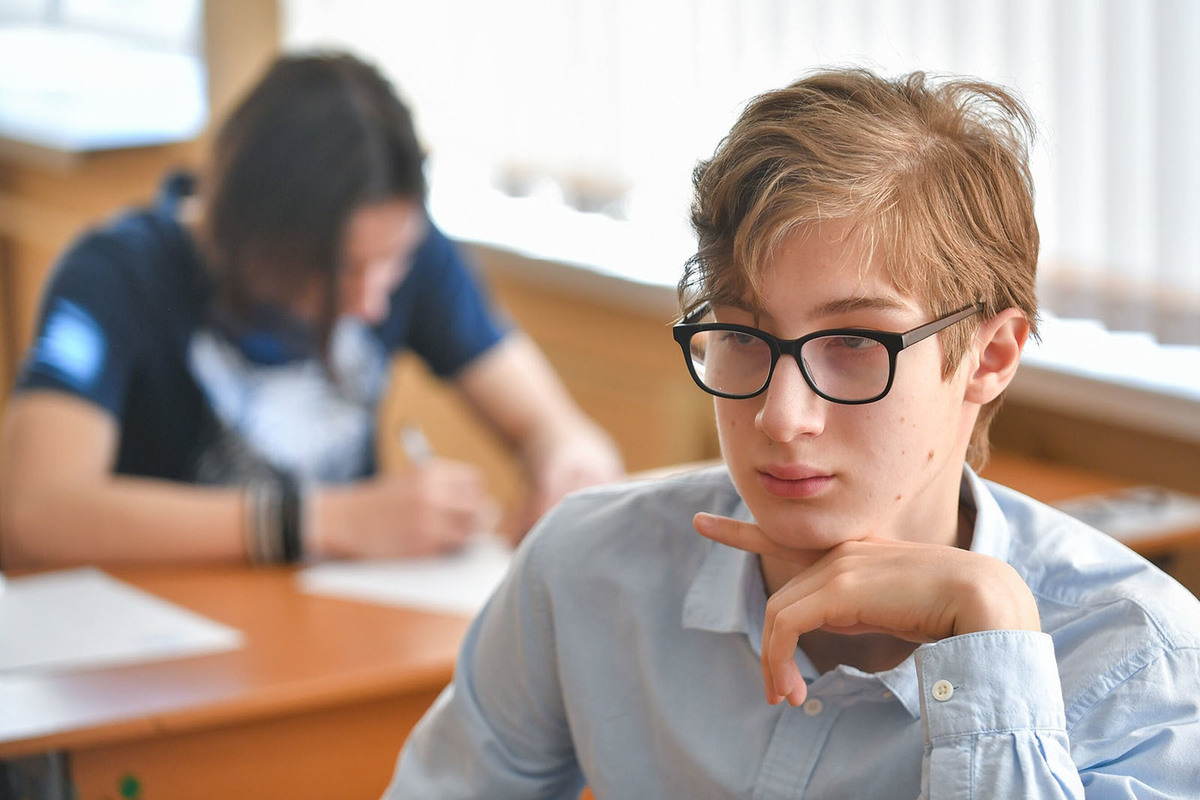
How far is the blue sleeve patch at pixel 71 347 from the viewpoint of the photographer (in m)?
2.04

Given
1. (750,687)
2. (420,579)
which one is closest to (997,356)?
(750,687)

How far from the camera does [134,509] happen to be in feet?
6.50

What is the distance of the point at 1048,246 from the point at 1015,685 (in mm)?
1596

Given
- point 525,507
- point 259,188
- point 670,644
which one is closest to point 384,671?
point 670,644

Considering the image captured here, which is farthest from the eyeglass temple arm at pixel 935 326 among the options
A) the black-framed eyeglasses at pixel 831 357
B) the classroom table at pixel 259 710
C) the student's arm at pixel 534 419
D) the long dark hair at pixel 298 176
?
the student's arm at pixel 534 419

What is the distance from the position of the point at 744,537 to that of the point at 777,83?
41 cm

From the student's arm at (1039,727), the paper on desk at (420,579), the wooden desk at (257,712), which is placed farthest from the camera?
the paper on desk at (420,579)

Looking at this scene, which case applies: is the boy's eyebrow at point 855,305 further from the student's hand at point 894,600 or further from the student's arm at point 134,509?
the student's arm at point 134,509

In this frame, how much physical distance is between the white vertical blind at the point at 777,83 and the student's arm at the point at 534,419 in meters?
0.50

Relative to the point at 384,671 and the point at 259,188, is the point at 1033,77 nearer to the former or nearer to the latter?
the point at 259,188

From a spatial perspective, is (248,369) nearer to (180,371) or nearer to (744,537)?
(180,371)

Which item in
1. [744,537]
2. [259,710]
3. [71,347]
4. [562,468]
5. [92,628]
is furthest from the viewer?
[562,468]

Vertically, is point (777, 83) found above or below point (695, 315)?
above

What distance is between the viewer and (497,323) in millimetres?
2609
